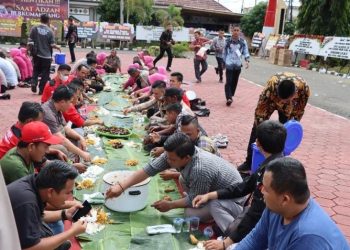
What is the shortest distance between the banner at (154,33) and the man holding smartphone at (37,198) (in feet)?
80.3

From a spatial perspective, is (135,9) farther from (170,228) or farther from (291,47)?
(170,228)

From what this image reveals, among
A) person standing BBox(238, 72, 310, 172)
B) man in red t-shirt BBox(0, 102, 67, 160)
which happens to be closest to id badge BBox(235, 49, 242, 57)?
person standing BBox(238, 72, 310, 172)

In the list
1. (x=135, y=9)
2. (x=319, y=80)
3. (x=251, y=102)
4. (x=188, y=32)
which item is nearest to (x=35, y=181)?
(x=251, y=102)

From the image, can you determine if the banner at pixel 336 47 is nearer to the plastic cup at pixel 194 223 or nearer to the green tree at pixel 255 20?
the green tree at pixel 255 20

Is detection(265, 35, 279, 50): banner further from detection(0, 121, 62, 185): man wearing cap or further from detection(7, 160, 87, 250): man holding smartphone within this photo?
detection(7, 160, 87, 250): man holding smartphone

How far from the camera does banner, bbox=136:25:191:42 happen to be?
2603 centimetres

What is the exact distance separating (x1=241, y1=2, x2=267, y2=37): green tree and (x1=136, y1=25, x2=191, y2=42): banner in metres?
8.09

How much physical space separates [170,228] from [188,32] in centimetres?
2470

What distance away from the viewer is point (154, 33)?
1040 inches

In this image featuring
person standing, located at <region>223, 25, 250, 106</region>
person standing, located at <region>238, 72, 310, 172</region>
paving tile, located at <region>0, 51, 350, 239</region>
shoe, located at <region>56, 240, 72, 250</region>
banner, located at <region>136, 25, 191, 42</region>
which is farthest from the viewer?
banner, located at <region>136, 25, 191, 42</region>

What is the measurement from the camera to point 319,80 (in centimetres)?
1534

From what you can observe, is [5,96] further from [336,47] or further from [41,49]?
[336,47]

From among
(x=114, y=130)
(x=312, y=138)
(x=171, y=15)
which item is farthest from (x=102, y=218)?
(x=171, y=15)

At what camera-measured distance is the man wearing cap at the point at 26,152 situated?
109 inches
